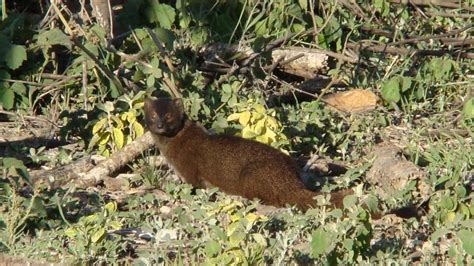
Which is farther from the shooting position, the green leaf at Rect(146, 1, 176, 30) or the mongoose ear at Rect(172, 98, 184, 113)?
the green leaf at Rect(146, 1, 176, 30)

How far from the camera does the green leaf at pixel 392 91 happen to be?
→ 708 cm

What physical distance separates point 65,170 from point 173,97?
0.88 m

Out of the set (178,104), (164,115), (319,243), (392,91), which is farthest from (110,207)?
(392,91)

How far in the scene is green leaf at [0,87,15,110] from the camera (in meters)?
6.89

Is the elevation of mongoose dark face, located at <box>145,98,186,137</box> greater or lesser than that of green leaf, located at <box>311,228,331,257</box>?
lesser

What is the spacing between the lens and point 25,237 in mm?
5074

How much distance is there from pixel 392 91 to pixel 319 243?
9.03 ft

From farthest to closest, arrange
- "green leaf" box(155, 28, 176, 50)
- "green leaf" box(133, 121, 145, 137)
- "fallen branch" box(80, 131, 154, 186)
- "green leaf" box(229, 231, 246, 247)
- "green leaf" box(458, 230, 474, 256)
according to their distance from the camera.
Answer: "green leaf" box(155, 28, 176, 50) < "green leaf" box(133, 121, 145, 137) < "fallen branch" box(80, 131, 154, 186) < "green leaf" box(229, 231, 246, 247) < "green leaf" box(458, 230, 474, 256)

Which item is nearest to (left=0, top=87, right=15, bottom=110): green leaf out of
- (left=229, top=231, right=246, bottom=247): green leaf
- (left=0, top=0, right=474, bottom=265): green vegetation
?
(left=0, top=0, right=474, bottom=265): green vegetation

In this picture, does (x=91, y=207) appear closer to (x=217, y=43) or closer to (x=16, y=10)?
(x=217, y=43)

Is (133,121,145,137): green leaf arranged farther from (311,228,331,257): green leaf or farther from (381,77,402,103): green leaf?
(311,228,331,257): green leaf

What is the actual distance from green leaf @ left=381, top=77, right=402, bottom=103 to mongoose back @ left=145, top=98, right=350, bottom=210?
1372mm

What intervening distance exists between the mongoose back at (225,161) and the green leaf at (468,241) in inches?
41.1

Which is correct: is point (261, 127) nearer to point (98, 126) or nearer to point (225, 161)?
point (225, 161)
